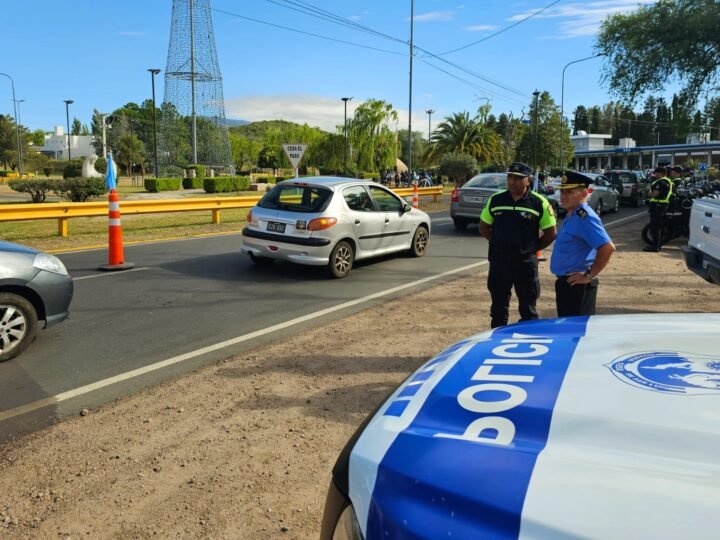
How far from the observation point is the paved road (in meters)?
4.75

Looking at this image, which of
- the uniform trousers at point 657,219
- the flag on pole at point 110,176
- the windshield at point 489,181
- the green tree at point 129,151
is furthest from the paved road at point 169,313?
the green tree at point 129,151

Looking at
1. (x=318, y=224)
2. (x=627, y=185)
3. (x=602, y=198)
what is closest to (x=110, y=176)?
(x=318, y=224)

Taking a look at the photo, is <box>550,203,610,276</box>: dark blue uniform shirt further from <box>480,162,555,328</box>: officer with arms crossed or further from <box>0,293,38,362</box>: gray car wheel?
<box>0,293,38,362</box>: gray car wheel

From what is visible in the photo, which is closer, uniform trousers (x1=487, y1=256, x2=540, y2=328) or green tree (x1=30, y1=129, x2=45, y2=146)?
uniform trousers (x1=487, y1=256, x2=540, y2=328)

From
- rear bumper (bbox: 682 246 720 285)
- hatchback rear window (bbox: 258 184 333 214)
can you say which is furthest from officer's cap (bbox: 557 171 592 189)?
hatchback rear window (bbox: 258 184 333 214)

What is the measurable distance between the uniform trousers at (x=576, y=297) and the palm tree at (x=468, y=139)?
52588 millimetres

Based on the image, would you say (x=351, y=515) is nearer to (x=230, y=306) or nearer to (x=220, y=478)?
(x=220, y=478)

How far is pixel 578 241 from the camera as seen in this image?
4.71 metres

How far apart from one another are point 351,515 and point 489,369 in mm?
645

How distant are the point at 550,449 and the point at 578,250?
12.0 feet

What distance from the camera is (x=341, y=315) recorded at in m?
7.12

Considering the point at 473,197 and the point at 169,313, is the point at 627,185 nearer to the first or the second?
the point at 473,197

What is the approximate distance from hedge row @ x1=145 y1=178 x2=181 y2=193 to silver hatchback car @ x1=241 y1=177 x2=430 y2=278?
94.5 ft

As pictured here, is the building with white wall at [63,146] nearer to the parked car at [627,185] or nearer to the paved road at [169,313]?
the parked car at [627,185]
